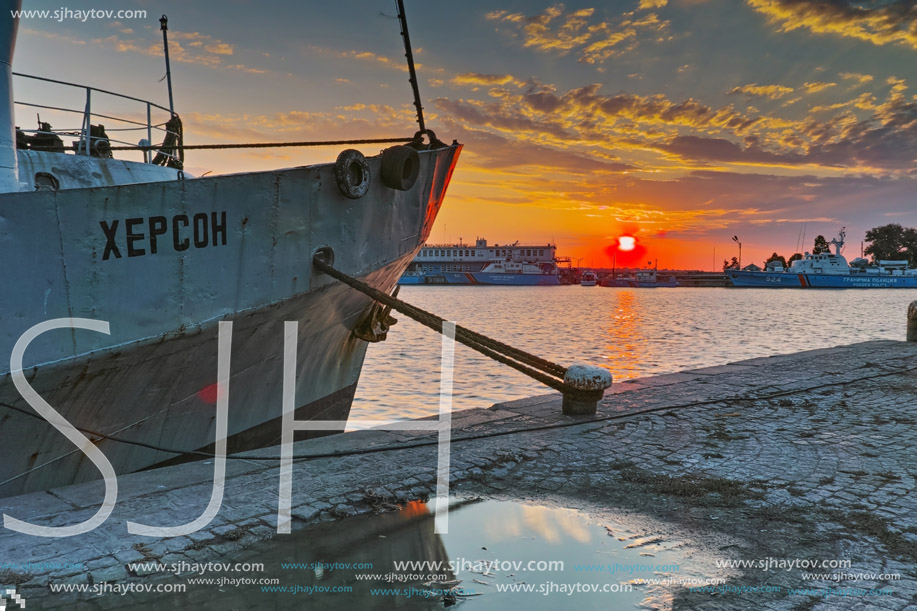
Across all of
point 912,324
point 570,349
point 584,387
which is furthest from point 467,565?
point 570,349

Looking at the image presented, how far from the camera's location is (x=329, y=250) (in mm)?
5492

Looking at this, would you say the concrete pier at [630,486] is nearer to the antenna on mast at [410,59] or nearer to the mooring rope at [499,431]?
the mooring rope at [499,431]

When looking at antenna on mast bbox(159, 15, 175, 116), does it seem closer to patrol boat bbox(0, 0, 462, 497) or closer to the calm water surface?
patrol boat bbox(0, 0, 462, 497)

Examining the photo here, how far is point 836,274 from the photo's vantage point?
282ft

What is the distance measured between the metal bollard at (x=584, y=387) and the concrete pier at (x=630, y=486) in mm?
140

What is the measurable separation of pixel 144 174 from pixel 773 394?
8.05m

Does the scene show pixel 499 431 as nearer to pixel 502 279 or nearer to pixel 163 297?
pixel 163 297

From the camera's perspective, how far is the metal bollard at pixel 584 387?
21.3ft

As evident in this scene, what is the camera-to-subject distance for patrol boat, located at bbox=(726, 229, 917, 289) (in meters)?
85.6

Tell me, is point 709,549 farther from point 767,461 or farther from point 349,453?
point 349,453

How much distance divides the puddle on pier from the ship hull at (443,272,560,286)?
345 feet

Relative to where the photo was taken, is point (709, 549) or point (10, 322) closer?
point (709, 549)

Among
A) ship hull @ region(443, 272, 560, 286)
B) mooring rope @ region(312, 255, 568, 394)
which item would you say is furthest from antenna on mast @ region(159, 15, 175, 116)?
ship hull @ region(443, 272, 560, 286)

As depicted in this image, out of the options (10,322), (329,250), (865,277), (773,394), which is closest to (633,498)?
(329,250)
